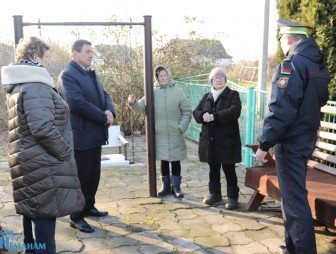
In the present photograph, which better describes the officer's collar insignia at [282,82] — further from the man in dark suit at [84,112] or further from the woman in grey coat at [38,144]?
the man in dark suit at [84,112]

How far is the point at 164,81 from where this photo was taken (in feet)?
15.1

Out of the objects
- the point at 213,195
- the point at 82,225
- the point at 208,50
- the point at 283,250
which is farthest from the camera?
the point at 208,50

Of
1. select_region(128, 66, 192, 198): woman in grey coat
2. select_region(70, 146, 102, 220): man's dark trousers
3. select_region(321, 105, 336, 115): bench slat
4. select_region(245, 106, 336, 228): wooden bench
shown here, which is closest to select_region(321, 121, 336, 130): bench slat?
select_region(245, 106, 336, 228): wooden bench

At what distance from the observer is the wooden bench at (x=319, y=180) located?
10.1ft

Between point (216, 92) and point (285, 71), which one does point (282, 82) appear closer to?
point (285, 71)

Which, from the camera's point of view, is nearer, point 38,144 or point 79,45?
point 38,144

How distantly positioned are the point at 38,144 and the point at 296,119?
191 cm

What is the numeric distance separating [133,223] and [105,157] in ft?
6.24

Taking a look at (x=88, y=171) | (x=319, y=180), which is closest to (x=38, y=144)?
(x=88, y=171)

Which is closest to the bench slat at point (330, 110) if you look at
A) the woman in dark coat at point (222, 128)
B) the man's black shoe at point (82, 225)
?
the woman in dark coat at point (222, 128)

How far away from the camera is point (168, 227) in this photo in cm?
386

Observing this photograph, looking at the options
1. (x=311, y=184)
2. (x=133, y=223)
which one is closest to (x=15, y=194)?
(x=133, y=223)

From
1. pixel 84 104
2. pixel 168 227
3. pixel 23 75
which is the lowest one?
pixel 168 227

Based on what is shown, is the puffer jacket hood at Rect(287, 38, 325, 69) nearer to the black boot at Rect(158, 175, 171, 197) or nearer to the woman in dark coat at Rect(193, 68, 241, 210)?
the woman in dark coat at Rect(193, 68, 241, 210)
